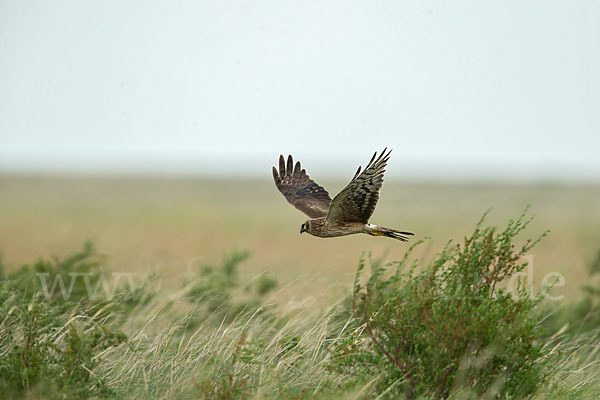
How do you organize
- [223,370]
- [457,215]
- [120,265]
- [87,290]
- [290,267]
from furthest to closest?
[457,215], [290,267], [120,265], [87,290], [223,370]

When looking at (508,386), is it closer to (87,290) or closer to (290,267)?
(87,290)

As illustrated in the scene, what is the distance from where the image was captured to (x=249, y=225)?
114ft

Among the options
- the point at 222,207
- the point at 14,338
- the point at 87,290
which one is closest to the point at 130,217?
the point at 222,207

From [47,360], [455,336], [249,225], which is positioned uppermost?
[455,336]

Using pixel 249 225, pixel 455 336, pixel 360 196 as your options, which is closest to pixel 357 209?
pixel 360 196

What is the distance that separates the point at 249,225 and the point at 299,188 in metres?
25.9

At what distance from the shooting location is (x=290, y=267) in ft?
65.9

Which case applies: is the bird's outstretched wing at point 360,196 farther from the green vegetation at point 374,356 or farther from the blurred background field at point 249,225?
the green vegetation at point 374,356

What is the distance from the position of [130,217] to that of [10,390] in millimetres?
34448

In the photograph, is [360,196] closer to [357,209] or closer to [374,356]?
[357,209]

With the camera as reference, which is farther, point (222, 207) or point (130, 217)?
point (222, 207)

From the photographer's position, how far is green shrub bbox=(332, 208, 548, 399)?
4.78 m

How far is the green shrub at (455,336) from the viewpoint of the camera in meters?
4.78

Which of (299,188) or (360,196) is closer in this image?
(360,196)
